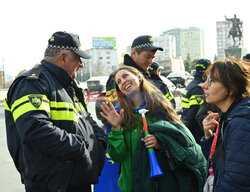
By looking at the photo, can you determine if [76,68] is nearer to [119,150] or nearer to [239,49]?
[119,150]

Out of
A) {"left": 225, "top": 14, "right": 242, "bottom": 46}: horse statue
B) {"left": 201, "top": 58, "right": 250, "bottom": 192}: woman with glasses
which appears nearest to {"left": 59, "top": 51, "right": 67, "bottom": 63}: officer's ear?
{"left": 201, "top": 58, "right": 250, "bottom": 192}: woman with glasses

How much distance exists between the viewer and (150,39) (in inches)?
144

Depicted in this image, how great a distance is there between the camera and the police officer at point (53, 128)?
2.00m

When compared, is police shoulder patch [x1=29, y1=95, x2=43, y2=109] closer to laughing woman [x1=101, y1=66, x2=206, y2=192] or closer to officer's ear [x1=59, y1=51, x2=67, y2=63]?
officer's ear [x1=59, y1=51, x2=67, y2=63]

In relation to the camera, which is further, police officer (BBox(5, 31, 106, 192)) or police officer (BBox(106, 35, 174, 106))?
police officer (BBox(106, 35, 174, 106))

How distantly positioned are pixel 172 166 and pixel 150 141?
26cm

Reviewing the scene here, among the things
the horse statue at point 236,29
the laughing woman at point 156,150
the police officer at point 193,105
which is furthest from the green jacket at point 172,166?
the horse statue at point 236,29

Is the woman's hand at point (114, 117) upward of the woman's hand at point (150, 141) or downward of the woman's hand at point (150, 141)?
upward

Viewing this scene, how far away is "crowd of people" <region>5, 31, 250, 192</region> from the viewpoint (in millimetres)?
1822

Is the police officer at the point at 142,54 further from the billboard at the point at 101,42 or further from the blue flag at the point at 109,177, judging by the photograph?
the billboard at the point at 101,42

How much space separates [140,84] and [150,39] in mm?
Answer: 1143

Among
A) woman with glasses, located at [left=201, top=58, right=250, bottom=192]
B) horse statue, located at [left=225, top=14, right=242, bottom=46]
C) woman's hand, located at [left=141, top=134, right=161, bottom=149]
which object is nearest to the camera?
woman with glasses, located at [left=201, top=58, right=250, bottom=192]

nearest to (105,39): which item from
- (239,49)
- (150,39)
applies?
(239,49)

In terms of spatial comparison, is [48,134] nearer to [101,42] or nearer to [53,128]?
[53,128]
